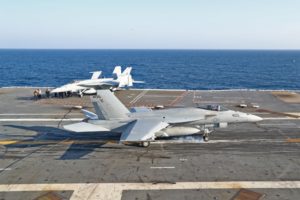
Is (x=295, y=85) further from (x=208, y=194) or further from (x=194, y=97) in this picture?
(x=208, y=194)

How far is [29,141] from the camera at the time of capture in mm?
30156

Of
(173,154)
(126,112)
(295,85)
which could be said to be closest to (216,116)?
(173,154)

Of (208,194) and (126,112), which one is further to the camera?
(126,112)

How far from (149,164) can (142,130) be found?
2945 millimetres

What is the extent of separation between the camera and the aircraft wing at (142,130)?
23.6m

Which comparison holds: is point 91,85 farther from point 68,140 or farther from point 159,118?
point 159,118

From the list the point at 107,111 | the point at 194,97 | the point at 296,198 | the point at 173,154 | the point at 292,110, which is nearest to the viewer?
the point at 296,198

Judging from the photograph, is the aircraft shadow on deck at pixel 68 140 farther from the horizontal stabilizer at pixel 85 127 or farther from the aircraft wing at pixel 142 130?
the aircraft wing at pixel 142 130

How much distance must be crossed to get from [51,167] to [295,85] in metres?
89.3

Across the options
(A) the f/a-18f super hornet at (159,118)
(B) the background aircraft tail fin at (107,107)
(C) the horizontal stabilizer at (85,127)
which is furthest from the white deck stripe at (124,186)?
(B) the background aircraft tail fin at (107,107)

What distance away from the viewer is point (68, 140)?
30453mm

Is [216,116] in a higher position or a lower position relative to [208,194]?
higher

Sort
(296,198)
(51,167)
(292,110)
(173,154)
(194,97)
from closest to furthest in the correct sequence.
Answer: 1. (296,198)
2. (51,167)
3. (173,154)
4. (292,110)
5. (194,97)

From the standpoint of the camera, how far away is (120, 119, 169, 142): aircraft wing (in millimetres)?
23644
